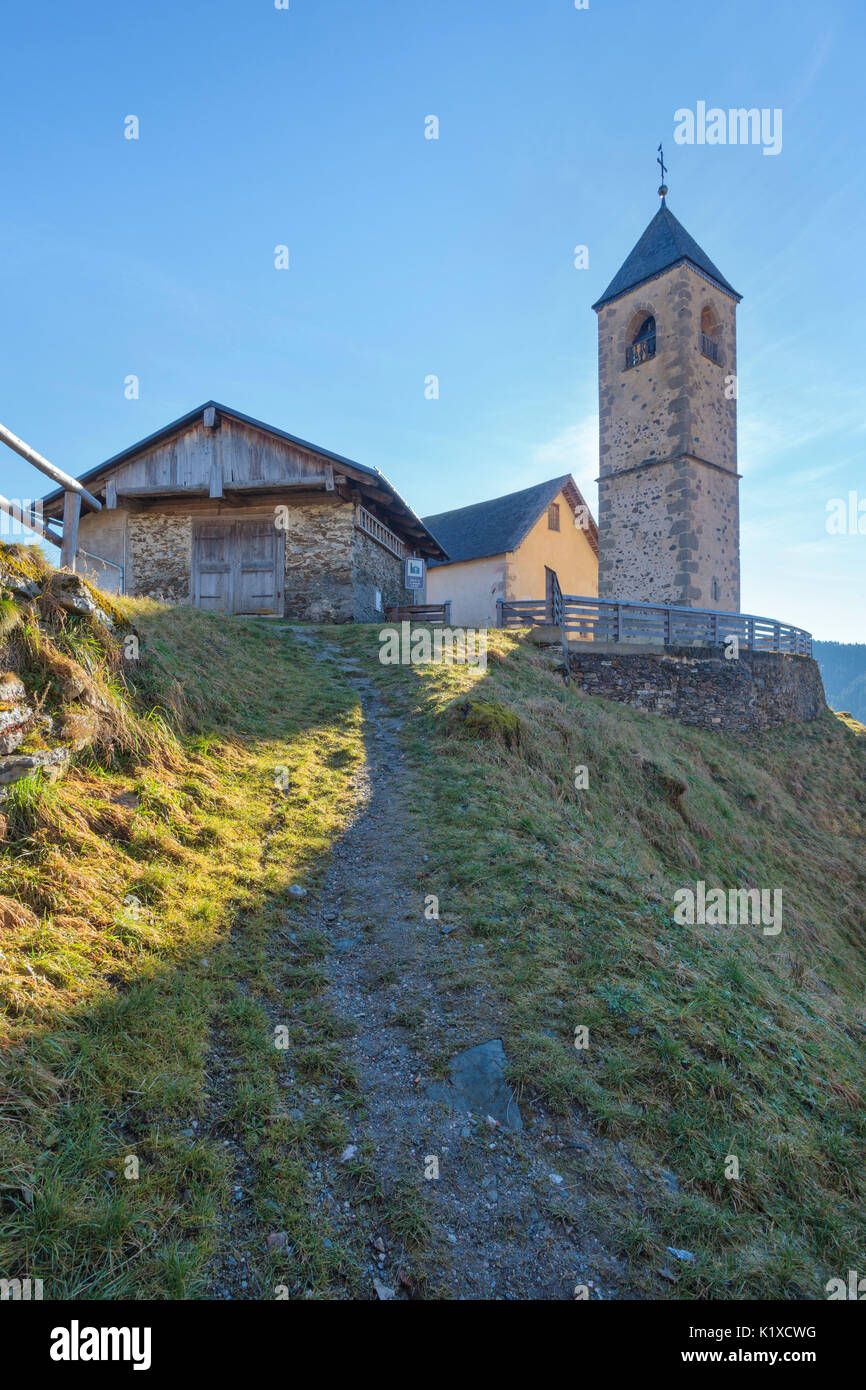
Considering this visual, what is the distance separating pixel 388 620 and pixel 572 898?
14.2 meters

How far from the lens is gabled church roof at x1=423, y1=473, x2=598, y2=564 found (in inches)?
993

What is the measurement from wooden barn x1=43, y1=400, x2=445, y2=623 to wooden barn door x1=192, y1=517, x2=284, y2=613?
3 centimetres

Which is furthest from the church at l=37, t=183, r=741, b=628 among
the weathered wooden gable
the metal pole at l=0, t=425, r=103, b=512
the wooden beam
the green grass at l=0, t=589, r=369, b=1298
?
the green grass at l=0, t=589, r=369, b=1298

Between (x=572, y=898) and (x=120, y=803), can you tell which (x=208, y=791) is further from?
(x=572, y=898)

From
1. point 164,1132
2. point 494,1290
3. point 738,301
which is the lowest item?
point 494,1290

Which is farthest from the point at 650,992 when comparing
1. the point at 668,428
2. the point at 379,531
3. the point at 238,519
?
the point at 668,428

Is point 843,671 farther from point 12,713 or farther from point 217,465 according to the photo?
point 12,713

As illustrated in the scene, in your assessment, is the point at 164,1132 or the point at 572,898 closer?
the point at 164,1132

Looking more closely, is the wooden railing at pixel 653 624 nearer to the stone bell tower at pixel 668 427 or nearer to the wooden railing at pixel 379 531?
the stone bell tower at pixel 668 427

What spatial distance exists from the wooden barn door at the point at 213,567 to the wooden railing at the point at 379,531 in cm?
350

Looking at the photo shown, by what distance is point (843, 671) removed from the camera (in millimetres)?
133500

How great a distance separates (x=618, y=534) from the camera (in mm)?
21297

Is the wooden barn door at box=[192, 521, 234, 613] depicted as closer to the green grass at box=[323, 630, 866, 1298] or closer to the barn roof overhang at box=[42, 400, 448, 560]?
the barn roof overhang at box=[42, 400, 448, 560]
